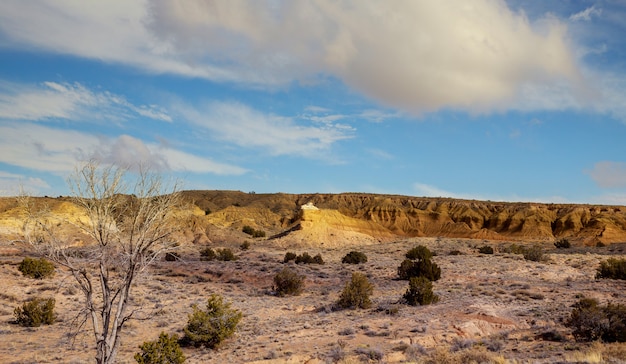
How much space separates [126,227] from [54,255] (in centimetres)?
229

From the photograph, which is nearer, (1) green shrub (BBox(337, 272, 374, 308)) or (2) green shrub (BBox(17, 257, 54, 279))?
(1) green shrub (BBox(337, 272, 374, 308))

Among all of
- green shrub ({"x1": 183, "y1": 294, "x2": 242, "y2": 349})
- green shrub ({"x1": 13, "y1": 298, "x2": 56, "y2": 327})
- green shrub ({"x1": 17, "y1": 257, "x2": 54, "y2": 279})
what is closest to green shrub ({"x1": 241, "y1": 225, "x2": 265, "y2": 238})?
green shrub ({"x1": 17, "y1": 257, "x2": 54, "y2": 279})

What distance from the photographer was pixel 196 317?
1648 cm

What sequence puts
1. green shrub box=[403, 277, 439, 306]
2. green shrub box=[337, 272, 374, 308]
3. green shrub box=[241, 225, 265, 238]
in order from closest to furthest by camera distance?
1. green shrub box=[403, 277, 439, 306]
2. green shrub box=[337, 272, 374, 308]
3. green shrub box=[241, 225, 265, 238]

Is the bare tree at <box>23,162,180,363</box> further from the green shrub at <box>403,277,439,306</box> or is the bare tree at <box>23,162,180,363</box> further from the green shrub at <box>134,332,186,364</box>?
the green shrub at <box>403,277,439,306</box>

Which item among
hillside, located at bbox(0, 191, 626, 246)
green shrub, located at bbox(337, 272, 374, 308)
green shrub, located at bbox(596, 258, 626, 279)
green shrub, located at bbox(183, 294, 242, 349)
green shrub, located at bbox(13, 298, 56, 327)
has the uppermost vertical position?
hillside, located at bbox(0, 191, 626, 246)

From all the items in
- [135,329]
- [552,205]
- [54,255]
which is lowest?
[135,329]

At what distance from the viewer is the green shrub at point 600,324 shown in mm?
13438

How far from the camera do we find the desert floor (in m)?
13.6

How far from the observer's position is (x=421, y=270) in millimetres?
27984

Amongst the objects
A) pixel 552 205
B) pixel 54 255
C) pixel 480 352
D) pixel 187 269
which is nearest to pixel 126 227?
pixel 54 255

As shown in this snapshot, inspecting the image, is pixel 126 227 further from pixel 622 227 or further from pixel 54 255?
pixel 622 227

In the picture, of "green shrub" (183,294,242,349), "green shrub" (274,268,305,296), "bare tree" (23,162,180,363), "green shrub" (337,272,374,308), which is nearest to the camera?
"bare tree" (23,162,180,363)

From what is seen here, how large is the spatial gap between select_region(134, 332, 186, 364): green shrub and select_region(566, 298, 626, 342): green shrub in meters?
Answer: 12.9
